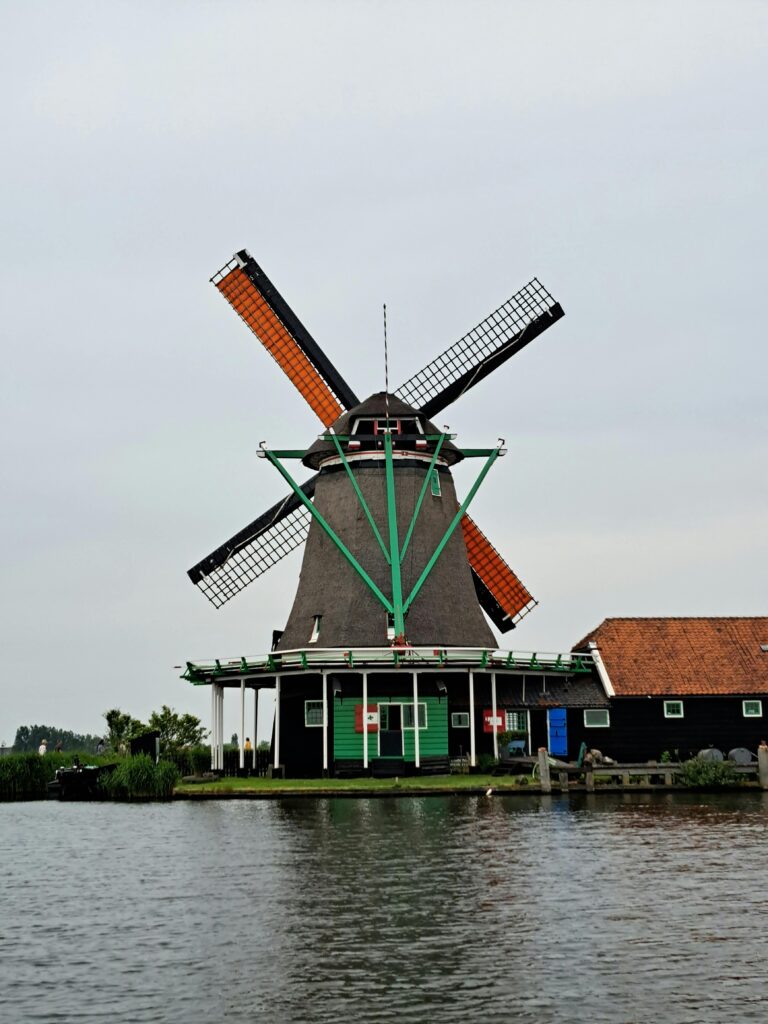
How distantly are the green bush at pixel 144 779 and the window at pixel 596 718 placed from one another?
1394 cm

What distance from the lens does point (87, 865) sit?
86.9ft

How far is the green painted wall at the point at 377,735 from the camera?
42406 mm

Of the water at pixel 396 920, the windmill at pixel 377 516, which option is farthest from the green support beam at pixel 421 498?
the water at pixel 396 920

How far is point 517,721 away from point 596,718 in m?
2.70

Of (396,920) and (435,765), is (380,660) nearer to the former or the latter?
(435,765)

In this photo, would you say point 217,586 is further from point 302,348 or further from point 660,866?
point 660,866

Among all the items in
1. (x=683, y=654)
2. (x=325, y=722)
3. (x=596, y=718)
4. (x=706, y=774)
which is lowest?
(x=706, y=774)

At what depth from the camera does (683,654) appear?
47781 millimetres

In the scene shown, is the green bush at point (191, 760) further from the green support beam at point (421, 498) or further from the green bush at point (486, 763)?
the green support beam at point (421, 498)

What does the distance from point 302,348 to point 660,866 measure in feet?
95.2

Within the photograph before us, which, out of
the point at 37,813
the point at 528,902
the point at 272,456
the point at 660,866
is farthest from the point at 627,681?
the point at 528,902

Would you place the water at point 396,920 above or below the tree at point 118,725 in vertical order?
below

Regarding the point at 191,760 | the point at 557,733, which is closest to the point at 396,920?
the point at 557,733

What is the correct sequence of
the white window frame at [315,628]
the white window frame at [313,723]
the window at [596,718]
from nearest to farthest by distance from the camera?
the white window frame at [313,723]
the white window frame at [315,628]
the window at [596,718]
